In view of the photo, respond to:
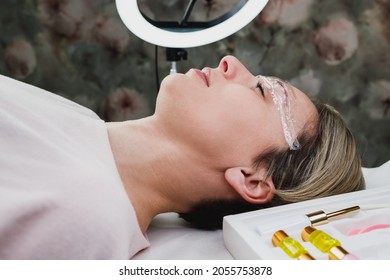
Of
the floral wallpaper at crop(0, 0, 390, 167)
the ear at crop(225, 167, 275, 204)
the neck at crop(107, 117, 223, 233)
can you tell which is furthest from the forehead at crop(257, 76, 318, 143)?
the floral wallpaper at crop(0, 0, 390, 167)

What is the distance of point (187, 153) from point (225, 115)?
130mm

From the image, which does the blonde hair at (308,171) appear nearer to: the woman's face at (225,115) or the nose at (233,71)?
the woman's face at (225,115)

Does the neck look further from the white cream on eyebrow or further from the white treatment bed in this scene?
the white cream on eyebrow

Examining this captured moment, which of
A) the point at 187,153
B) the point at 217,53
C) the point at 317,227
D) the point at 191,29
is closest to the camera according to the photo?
the point at 317,227

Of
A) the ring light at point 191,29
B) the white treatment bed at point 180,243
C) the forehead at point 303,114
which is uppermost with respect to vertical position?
the ring light at point 191,29

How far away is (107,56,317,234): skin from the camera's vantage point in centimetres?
94

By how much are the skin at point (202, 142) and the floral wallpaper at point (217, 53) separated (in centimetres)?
76

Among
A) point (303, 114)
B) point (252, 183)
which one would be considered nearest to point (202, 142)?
point (252, 183)

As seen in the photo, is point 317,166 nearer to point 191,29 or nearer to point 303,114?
point 303,114

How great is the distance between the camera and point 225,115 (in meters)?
0.93

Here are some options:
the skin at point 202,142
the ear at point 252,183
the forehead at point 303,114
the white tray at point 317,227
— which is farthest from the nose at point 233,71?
the white tray at point 317,227

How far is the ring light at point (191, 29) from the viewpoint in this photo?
1045 mm

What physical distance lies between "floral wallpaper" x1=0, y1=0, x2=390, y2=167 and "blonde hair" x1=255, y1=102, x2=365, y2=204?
727mm

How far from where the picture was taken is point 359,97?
67.7 inches
